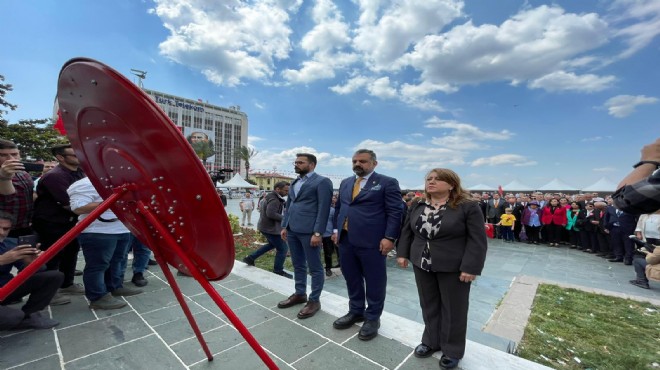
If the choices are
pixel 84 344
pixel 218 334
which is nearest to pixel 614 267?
pixel 218 334

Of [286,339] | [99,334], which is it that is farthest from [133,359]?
[286,339]

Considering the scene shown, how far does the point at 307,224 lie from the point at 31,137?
21441mm

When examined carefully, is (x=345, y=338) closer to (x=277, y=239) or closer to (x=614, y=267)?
(x=277, y=239)

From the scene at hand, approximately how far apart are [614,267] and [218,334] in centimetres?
1002

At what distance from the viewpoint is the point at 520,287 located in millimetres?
5340

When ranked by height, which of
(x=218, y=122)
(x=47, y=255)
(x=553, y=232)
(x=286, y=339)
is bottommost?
(x=553, y=232)

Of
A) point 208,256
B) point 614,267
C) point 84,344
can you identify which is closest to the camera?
point 208,256

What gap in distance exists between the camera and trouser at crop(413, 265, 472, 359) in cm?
243

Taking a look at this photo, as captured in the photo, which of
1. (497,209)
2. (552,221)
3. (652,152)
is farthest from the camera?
(497,209)

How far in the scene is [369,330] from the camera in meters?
2.81

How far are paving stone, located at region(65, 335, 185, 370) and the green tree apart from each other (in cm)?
1928

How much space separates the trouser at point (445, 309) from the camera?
2.43m

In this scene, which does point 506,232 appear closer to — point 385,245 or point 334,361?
point 385,245

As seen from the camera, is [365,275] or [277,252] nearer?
[365,275]
